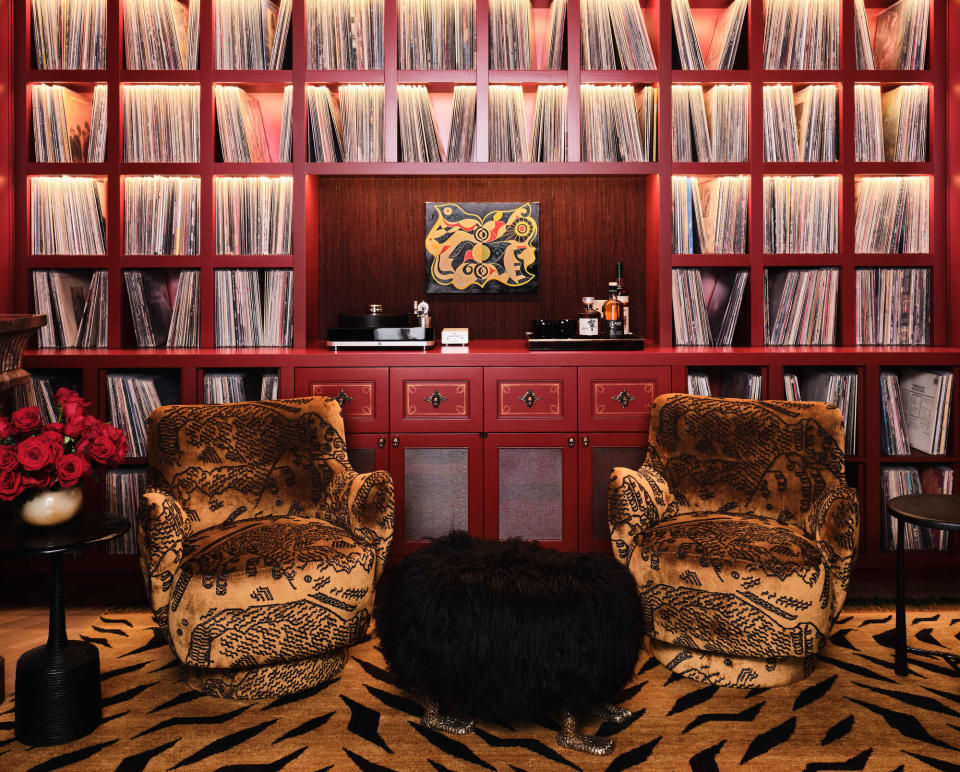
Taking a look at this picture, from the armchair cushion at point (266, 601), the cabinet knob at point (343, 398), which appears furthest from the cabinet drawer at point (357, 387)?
the armchair cushion at point (266, 601)

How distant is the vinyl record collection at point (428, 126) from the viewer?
142 inches

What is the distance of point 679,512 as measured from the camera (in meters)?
2.98

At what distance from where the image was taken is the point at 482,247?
13.0ft

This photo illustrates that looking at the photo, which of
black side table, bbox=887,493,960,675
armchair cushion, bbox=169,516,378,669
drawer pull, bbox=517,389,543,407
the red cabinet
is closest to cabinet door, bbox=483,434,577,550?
the red cabinet

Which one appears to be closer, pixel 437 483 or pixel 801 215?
pixel 437 483

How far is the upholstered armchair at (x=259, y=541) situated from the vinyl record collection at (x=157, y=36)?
1.58 m

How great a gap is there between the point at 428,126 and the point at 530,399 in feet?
4.05

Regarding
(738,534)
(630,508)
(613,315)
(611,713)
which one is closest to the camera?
(611,713)

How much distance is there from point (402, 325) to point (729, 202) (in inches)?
58.2

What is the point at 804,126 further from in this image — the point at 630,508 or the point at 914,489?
the point at 630,508

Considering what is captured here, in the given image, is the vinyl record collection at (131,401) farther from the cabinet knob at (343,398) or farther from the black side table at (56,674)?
the black side table at (56,674)

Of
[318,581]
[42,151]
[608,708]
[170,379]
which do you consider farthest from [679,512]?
[42,151]

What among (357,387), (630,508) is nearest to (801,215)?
(630,508)

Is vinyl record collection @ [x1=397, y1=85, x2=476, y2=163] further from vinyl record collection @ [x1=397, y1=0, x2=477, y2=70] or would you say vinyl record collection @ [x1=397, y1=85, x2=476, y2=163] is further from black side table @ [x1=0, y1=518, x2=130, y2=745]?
black side table @ [x1=0, y1=518, x2=130, y2=745]
